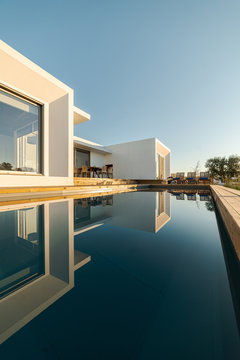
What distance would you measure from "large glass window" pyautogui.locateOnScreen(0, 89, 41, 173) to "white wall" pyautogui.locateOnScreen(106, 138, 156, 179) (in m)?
6.66

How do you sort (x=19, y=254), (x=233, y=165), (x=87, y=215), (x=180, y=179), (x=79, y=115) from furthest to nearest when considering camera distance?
(x=233, y=165), (x=180, y=179), (x=79, y=115), (x=87, y=215), (x=19, y=254)

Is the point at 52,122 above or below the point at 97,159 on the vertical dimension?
above

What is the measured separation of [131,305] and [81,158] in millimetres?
9733

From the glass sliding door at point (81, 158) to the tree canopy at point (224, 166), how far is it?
41.0 ft

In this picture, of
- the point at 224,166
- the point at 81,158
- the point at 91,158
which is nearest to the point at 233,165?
the point at 224,166

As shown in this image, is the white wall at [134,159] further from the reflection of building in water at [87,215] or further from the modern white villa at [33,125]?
the reflection of building in water at [87,215]

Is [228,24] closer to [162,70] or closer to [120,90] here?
[162,70]

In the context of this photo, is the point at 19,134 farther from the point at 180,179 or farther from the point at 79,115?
the point at 180,179

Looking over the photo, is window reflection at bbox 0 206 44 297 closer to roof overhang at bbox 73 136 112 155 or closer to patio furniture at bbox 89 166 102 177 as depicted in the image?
patio furniture at bbox 89 166 102 177

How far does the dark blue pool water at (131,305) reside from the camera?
308mm

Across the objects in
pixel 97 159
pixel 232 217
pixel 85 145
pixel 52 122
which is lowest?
pixel 232 217

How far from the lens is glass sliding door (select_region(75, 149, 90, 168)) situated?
929cm

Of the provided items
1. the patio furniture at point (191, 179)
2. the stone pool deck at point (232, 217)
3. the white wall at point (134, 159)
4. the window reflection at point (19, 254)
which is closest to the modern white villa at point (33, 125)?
the window reflection at point (19, 254)

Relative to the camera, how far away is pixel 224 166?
51.2ft
